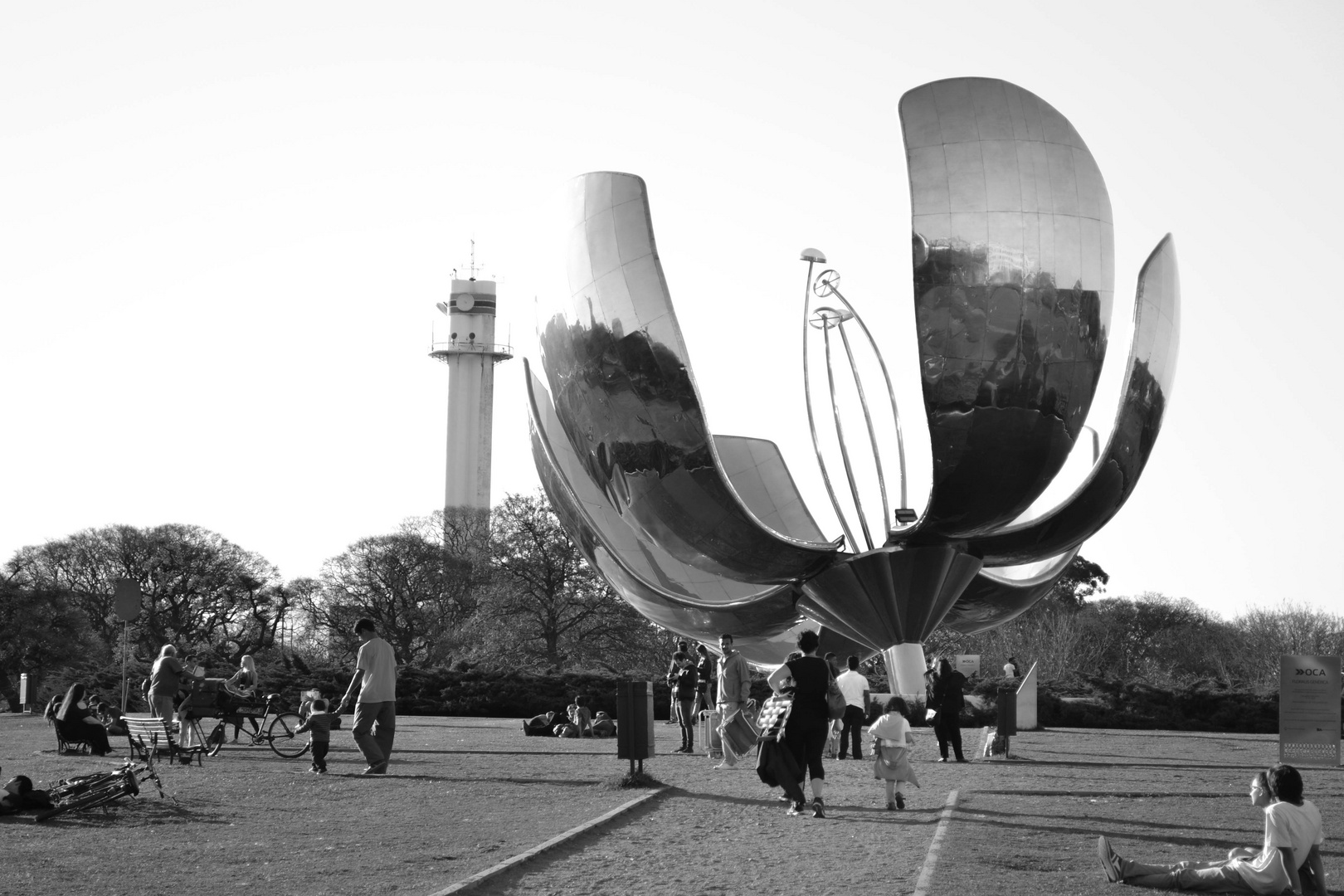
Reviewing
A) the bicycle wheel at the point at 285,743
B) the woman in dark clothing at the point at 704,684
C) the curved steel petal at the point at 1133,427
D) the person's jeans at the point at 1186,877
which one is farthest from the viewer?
the woman in dark clothing at the point at 704,684

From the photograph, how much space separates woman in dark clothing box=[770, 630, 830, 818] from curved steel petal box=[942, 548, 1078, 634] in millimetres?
9684

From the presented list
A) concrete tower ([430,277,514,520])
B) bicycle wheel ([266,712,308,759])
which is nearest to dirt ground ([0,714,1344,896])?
bicycle wheel ([266,712,308,759])

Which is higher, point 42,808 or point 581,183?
point 581,183

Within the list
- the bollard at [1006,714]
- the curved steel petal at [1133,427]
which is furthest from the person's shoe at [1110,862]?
Result: the bollard at [1006,714]

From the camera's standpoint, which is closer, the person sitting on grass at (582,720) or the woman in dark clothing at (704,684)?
the woman in dark clothing at (704,684)

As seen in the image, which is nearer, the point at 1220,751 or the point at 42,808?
the point at 42,808

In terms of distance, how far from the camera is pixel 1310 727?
1652 centimetres

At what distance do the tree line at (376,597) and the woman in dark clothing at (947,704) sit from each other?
99.2 feet

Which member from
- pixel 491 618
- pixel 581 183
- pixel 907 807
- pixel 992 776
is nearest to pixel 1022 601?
pixel 992 776

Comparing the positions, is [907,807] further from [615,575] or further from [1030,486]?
[615,575]

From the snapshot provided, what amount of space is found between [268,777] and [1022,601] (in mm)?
11744

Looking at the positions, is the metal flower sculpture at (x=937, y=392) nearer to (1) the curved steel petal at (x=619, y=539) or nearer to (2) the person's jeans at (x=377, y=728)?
(1) the curved steel petal at (x=619, y=539)

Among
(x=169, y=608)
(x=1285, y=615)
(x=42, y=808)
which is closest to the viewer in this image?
(x=42, y=808)

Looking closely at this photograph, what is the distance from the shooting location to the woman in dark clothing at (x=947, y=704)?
1706cm
